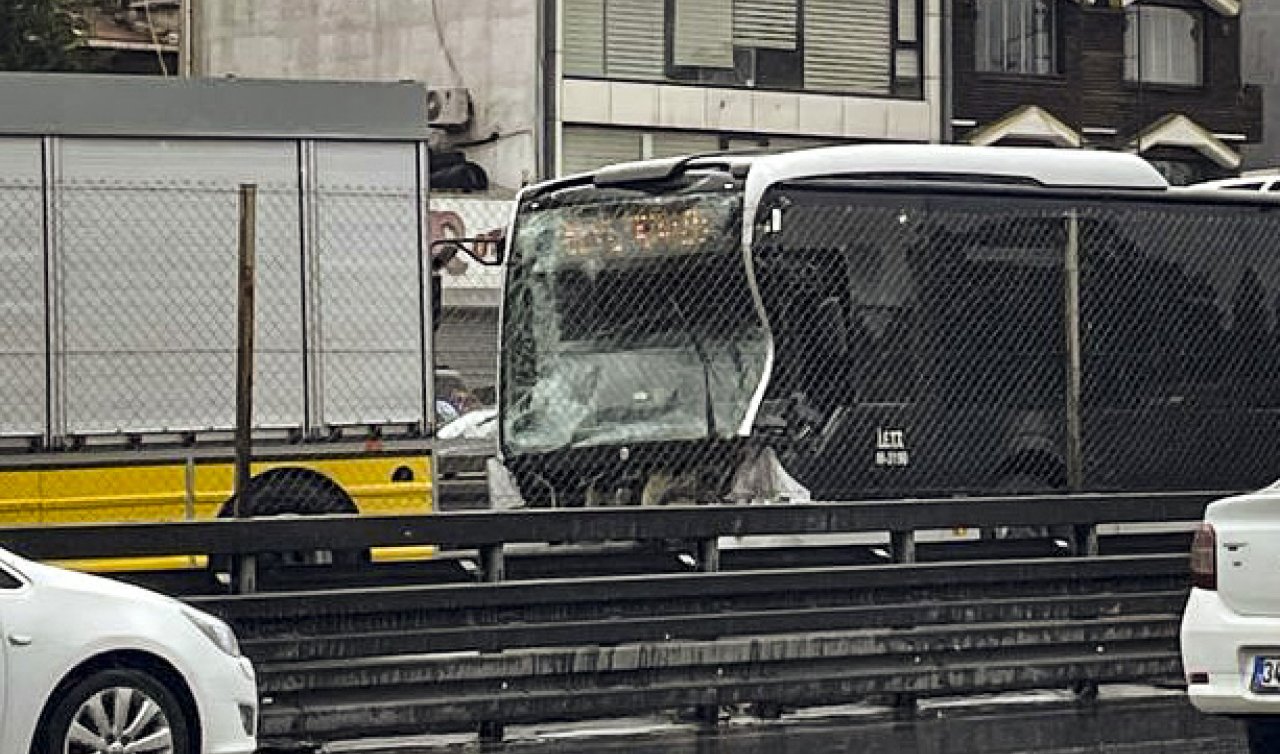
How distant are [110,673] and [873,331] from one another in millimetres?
6862

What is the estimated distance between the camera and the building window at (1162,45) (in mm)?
43906

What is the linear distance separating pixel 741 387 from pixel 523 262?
2.26m

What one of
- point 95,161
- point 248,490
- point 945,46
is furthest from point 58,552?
point 945,46

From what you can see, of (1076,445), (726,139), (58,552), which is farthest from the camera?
(726,139)

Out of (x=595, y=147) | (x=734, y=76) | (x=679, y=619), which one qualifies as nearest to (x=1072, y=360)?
(x=679, y=619)

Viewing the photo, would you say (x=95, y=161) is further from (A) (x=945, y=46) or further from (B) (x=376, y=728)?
(A) (x=945, y=46)

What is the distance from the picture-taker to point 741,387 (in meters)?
15.3

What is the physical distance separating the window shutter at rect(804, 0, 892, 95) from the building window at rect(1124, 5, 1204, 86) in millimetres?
5237

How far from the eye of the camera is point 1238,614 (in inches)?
411

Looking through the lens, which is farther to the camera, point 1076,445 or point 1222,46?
point 1222,46

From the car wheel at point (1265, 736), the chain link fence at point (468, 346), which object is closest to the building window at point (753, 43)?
the chain link fence at point (468, 346)

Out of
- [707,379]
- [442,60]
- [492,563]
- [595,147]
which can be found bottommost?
[492,563]

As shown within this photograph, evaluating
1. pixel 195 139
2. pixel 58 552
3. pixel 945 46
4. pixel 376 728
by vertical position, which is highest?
pixel 945 46

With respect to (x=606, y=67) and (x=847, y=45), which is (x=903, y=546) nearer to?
(x=606, y=67)
